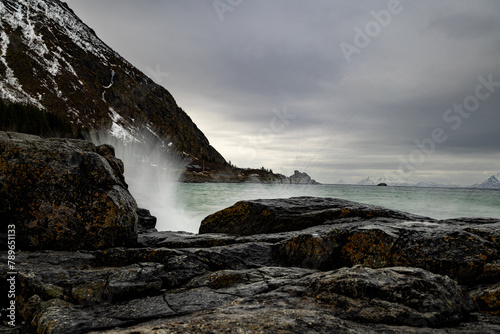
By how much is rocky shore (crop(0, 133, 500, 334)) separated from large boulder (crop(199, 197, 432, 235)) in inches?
2.4

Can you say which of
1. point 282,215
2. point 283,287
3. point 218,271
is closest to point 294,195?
point 282,215

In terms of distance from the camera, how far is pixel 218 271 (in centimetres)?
475

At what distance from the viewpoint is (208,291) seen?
4020 millimetres

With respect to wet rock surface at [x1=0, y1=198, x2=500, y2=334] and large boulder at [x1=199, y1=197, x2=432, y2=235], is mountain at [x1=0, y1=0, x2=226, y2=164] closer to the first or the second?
large boulder at [x1=199, y1=197, x2=432, y2=235]

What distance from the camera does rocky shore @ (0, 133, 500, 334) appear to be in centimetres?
302

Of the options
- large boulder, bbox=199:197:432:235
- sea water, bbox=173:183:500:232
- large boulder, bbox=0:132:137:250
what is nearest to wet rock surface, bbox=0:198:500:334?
large boulder, bbox=0:132:137:250

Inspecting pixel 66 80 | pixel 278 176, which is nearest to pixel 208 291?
pixel 278 176

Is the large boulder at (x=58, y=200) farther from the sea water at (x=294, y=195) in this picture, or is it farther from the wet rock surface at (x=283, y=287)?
the sea water at (x=294, y=195)

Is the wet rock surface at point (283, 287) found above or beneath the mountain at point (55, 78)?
beneath

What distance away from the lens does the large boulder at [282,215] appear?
8.07 meters

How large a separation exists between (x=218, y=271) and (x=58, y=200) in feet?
13.9

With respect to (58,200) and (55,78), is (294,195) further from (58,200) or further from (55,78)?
(55,78)

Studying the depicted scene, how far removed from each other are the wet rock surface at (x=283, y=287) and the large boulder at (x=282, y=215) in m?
2.02

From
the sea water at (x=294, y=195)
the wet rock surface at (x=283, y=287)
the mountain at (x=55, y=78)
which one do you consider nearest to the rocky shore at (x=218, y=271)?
the wet rock surface at (x=283, y=287)
